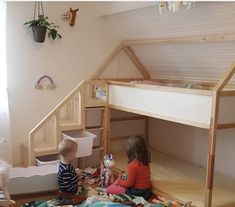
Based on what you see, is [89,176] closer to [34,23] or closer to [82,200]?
[82,200]

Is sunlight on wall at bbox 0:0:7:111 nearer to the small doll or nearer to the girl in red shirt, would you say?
the small doll

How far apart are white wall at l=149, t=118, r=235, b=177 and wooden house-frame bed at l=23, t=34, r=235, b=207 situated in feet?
0.38

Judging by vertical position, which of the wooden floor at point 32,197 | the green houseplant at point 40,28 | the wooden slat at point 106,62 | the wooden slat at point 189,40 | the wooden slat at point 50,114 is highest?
the green houseplant at point 40,28

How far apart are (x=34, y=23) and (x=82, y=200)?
1.83m

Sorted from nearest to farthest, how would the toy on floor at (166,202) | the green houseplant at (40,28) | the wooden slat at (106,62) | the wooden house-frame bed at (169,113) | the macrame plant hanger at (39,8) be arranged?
the wooden house-frame bed at (169,113) → the toy on floor at (166,202) → the green houseplant at (40,28) → the macrame plant hanger at (39,8) → the wooden slat at (106,62)

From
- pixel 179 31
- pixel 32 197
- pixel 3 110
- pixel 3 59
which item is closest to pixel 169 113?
pixel 179 31

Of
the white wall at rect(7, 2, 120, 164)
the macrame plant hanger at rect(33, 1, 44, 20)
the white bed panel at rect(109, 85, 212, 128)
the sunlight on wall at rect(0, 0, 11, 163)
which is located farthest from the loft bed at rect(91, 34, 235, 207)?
the sunlight on wall at rect(0, 0, 11, 163)

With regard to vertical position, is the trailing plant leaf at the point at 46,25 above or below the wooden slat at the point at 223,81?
above

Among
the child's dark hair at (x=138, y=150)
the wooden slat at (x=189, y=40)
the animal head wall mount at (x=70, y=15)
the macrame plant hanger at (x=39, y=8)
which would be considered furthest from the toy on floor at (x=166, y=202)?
the macrame plant hanger at (x=39, y=8)

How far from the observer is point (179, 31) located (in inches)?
131

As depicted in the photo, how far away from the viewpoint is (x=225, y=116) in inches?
106

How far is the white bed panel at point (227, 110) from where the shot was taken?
2637mm

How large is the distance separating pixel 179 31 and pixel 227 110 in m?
1.00

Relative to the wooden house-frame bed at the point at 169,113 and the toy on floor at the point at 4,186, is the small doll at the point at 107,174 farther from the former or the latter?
the toy on floor at the point at 4,186
